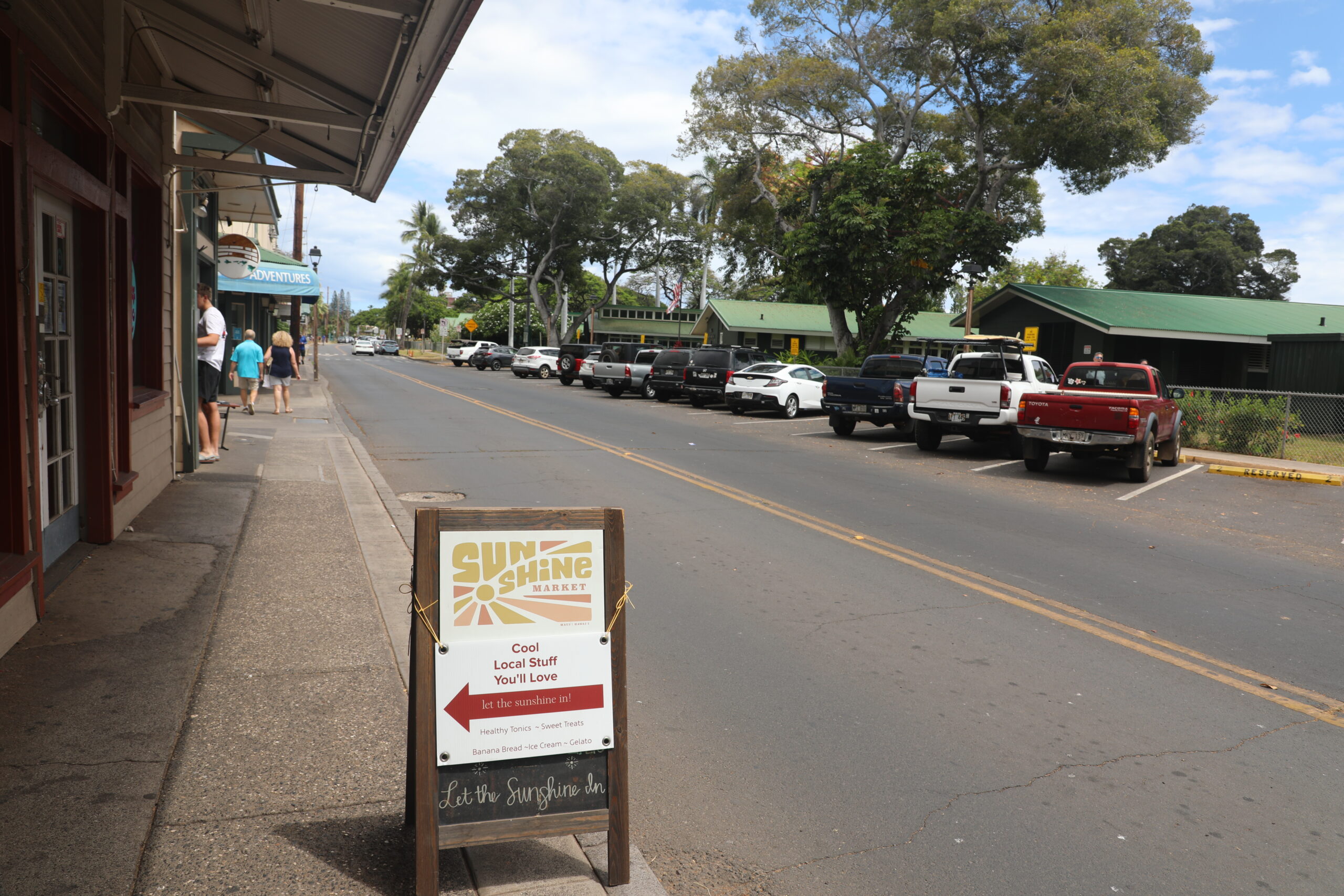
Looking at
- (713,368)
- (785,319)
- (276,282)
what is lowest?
(713,368)

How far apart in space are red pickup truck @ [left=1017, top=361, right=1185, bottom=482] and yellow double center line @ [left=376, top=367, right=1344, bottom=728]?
547 cm

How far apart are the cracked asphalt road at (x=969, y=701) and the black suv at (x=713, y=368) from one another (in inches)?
595

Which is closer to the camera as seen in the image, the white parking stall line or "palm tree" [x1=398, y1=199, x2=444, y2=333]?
the white parking stall line

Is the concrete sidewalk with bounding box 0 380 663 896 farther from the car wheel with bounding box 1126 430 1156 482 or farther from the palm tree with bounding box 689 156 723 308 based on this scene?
the palm tree with bounding box 689 156 723 308

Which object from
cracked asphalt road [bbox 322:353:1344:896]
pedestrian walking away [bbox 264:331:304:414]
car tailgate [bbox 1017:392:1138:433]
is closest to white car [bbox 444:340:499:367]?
pedestrian walking away [bbox 264:331:304:414]

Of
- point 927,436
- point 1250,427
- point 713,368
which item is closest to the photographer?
point 927,436

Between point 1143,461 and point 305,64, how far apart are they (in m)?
12.3

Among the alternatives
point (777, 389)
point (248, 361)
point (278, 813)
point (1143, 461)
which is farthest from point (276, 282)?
point (278, 813)

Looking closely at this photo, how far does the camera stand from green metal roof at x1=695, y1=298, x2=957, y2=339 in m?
54.4

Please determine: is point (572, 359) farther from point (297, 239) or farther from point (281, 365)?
point (281, 365)

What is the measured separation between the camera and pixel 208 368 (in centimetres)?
1160

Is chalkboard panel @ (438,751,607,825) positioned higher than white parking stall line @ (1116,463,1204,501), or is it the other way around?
chalkboard panel @ (438,751,607,825)

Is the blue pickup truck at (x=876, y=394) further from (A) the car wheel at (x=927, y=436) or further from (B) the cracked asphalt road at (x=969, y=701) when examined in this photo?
(B) the cracked asphalt road at (x=969, y=701)

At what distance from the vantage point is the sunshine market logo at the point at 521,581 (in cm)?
313
